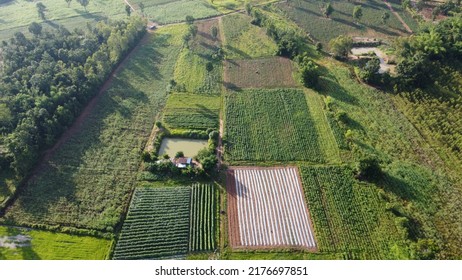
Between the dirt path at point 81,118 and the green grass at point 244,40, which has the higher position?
the green grass at point 244,40

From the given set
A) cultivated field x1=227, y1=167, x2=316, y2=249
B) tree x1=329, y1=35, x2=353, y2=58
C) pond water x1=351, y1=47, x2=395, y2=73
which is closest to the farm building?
cultivated field x1=227, y1=167, x2=316, y2=249

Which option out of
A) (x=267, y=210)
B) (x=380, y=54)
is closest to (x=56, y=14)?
(x=267, y=210)

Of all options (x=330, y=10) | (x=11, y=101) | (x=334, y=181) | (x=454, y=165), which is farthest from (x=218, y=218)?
(x=330, y=10)

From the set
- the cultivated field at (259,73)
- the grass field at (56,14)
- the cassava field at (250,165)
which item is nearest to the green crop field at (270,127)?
the cassava field at (250,165)

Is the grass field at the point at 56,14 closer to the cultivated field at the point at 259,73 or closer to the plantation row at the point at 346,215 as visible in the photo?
the cultivated field at the point at 259,73

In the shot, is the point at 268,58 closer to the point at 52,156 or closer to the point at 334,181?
the point at 334,181

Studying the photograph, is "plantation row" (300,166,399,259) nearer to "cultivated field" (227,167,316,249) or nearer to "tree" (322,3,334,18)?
"cultivated field" (227,167,316,249)
